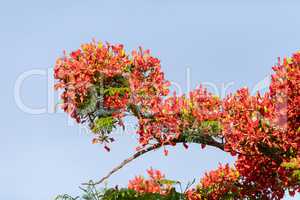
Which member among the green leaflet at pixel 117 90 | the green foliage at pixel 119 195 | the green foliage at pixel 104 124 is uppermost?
the green leaflet at pixel 117 90

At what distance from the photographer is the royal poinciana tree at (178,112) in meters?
16.5

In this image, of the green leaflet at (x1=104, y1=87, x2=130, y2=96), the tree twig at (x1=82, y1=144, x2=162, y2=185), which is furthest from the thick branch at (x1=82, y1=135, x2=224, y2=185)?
the green leaflet at (x1=104, y1=87, x2=130, y2=96)

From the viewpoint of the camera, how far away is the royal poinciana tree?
1645 cm

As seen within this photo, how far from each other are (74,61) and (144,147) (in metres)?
2.85

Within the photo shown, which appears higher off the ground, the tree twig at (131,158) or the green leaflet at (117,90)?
the green leaflet at (117,90)

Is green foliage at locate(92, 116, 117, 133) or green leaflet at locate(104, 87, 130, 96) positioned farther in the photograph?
green leaflet at locate(104, 87, 130, 96)

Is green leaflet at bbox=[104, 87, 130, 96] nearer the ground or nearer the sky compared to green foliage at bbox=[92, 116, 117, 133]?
nearer the sky

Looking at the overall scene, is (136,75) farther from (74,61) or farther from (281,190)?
(281,190)

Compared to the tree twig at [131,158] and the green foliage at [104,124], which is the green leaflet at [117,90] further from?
the tree twig at [131,158]

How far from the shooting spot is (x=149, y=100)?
1712 centimetres

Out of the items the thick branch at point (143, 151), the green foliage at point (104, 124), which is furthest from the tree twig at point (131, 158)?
the green foliage at point (104, 124)

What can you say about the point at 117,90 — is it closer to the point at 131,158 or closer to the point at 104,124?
the point at 104,124

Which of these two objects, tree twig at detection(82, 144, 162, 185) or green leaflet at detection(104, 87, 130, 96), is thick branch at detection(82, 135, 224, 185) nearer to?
tree twig at detection(82, 144, 162, 185)

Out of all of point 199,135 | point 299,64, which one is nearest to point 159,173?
point 199,135
